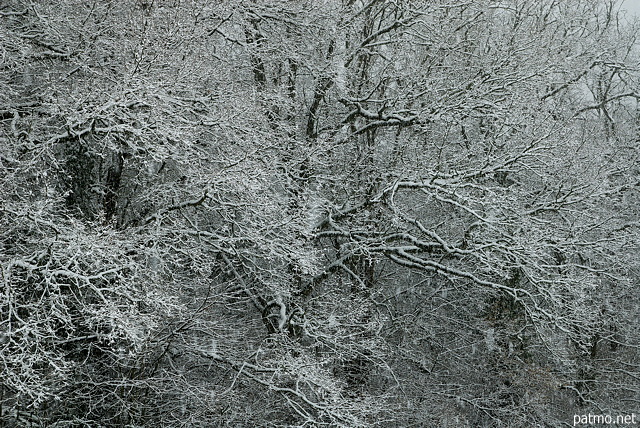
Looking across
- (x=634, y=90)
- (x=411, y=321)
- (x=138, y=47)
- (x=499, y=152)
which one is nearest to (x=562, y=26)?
(x=634, y=90)

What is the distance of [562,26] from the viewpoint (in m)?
16.8

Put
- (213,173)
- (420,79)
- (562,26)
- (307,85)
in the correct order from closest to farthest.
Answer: (213,173), (420,79), (307,85), (562,26)

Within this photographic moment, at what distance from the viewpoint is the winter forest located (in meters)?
8.59

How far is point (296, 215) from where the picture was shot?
35.0 ft

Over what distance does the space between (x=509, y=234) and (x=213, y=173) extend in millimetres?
5210

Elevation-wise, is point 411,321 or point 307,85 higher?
point 307,85

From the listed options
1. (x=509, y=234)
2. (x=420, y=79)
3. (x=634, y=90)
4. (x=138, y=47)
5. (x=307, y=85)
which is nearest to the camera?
(x=138, y=47)

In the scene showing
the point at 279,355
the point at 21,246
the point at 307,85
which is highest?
the point at 307,85

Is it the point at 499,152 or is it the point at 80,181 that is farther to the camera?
the point at 499,152

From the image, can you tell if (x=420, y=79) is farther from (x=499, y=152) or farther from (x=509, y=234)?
(x=509, y=234)

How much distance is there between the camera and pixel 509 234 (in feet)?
39.7

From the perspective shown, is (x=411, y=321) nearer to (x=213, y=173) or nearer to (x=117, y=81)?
(x=213, y=173)

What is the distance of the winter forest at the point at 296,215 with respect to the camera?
8586 mm

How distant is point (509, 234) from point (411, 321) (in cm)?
304
